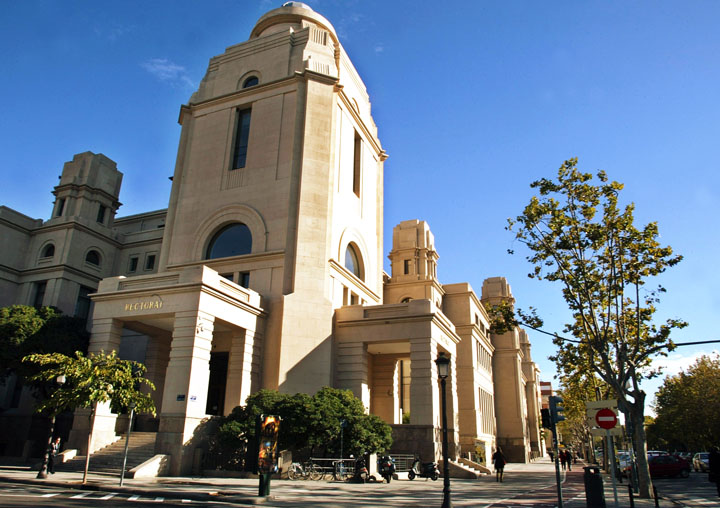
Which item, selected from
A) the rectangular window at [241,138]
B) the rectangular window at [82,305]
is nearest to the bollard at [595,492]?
the rectangular window at [241,138]

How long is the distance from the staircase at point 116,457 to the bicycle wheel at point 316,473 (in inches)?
287

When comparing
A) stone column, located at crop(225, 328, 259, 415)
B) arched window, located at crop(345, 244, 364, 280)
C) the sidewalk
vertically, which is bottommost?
the sidewalk

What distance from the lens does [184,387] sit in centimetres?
2488

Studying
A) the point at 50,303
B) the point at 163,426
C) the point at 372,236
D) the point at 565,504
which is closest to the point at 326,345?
the point at 163,426

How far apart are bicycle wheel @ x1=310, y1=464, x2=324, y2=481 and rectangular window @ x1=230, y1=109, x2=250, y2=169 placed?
21947mm

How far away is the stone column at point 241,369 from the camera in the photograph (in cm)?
2880

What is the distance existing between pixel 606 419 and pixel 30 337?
32.9 m

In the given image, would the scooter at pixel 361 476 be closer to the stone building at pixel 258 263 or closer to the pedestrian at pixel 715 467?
the stone building at pixel 258 263

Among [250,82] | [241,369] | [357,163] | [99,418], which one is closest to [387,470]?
[241,369]

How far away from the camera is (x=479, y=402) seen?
50812 millimetres

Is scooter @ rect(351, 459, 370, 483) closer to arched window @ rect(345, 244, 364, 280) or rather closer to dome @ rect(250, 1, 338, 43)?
arched window @ rect(345, 244, 364, 280)

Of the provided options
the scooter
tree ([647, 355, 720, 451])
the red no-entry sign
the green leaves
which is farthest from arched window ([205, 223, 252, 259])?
tree ([647, 355, 720, 451])

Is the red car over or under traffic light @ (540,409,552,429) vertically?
under

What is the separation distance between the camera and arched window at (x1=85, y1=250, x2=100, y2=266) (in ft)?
144
